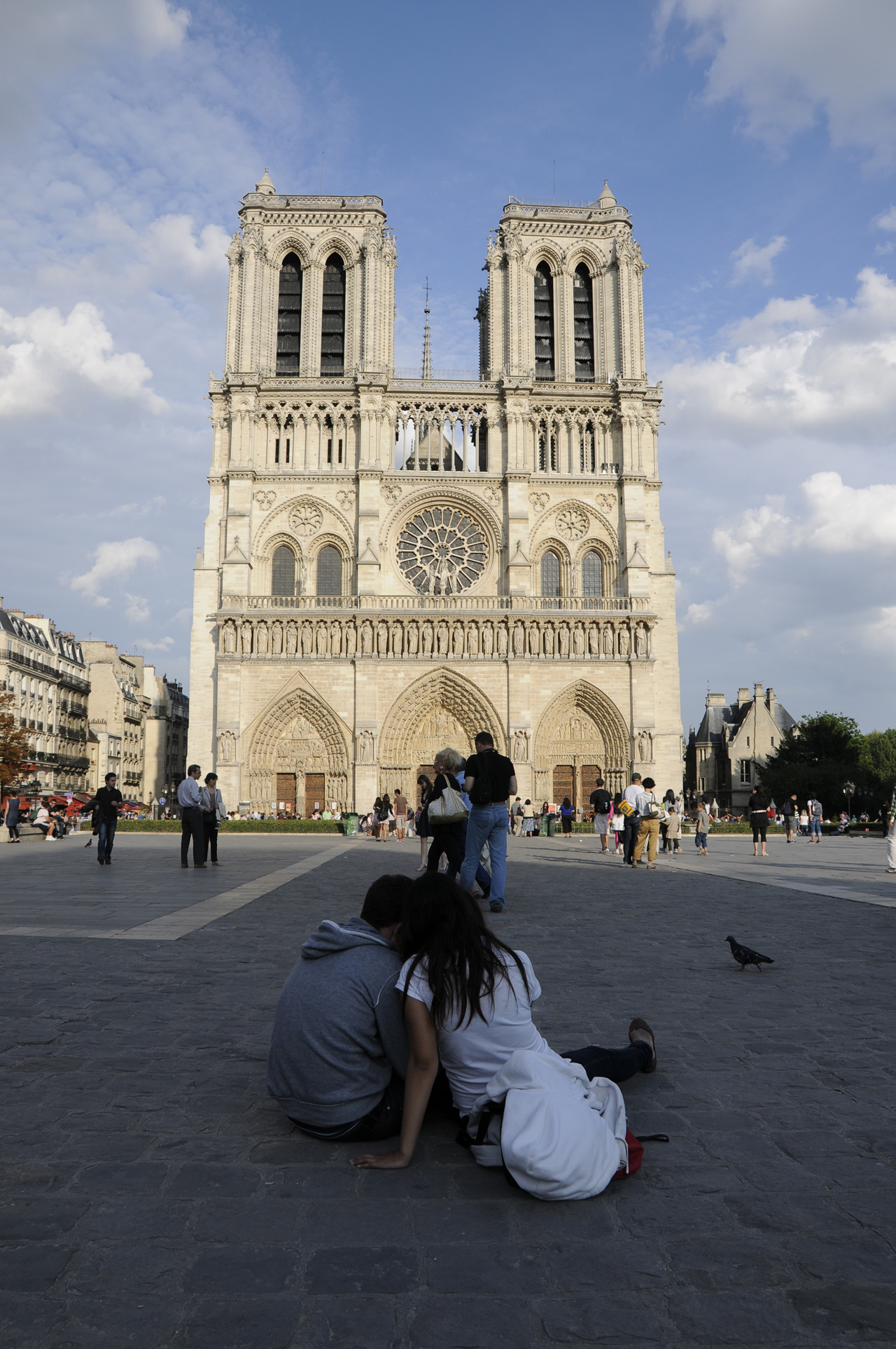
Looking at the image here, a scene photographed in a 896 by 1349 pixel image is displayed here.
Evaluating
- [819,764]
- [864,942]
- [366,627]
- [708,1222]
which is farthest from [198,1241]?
[819,764]

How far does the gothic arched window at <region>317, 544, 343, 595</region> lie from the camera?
121ft

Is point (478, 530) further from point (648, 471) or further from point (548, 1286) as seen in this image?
point (548, 1286)

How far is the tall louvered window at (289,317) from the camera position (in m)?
38.8

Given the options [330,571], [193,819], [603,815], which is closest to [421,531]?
[330,571]


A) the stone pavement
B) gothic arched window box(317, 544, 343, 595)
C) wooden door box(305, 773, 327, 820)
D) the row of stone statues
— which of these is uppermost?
gothic arched window box(317, 544, 343, 595)

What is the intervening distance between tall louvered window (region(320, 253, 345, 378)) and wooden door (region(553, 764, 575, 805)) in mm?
18122

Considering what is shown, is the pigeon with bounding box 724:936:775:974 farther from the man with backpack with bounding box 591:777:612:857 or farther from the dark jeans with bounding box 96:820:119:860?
the man with backpack with bounding box 591:777:612:857

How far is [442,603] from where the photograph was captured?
36.3 metres

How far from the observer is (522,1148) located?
9.26 feet

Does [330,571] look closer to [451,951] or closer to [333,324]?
[333,324]

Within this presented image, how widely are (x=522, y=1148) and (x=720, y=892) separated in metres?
9.48

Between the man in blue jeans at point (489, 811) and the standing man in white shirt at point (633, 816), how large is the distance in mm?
6163

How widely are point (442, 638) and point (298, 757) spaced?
694 cm

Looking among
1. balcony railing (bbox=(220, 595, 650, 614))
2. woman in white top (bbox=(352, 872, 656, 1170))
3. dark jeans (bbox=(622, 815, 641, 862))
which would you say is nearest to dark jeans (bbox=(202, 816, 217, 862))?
dark jeans (bbox=(622, 815, 641, 862))
